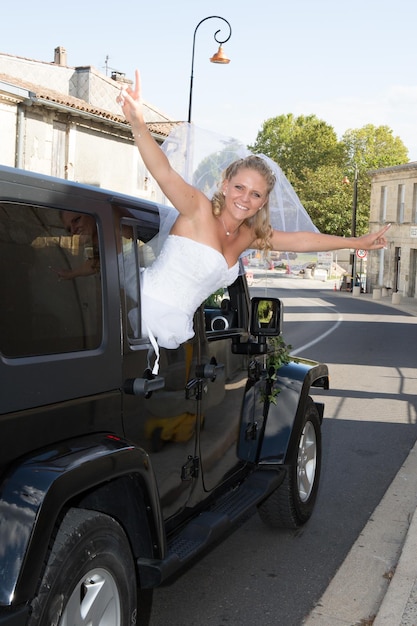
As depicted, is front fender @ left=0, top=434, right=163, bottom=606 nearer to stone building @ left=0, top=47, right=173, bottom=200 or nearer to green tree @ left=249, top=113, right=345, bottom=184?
stone building @ left=0, top=47, right=173, bottom=200

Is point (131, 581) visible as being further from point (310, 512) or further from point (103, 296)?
point (310, 512)

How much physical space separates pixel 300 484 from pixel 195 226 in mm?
2292

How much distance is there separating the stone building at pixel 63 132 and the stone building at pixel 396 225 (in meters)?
19.3

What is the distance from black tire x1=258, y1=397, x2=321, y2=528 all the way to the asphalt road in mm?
122

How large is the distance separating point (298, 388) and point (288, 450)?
1.32ft

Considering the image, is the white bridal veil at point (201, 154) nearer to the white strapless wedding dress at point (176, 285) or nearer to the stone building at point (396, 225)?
the white strapless wedding dress at point (176, 285)

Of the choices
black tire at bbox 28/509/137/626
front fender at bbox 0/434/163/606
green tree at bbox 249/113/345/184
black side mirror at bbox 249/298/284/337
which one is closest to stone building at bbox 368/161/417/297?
green tree at bbox 249/113/345/184

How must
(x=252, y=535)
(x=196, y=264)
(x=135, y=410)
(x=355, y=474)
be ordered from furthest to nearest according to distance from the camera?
(x=355, y=474)
(x=252, y=535)
(x=196, y=264)
(x=135, y=410)

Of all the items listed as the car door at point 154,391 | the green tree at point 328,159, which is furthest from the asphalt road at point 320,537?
the green tree at point 328,159

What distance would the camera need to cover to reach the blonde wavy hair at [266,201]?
364 cm

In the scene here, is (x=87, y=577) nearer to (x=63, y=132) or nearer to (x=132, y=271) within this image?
(x=132, y=271)

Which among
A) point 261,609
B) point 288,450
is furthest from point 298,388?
point 261,609

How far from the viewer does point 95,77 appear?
119ft

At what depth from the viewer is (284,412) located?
4695 mm
